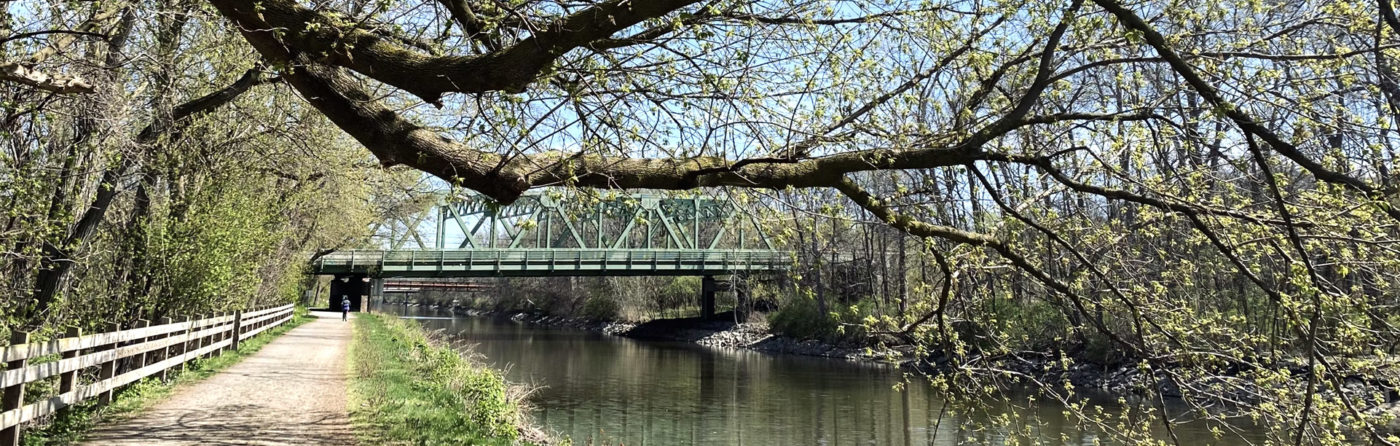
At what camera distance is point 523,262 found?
4634cm

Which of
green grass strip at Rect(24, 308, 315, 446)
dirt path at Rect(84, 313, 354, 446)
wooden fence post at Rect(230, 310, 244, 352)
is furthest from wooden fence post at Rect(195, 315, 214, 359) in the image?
wooden fence post at Rect(230, 310, 244, 352)

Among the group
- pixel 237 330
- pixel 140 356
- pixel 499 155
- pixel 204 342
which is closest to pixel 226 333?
pixel 237 330

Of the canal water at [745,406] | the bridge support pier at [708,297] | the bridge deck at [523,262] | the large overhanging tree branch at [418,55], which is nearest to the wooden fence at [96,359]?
the large overhanging tree branch at [418,55]

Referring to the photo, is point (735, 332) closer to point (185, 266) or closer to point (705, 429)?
point (705, 429)

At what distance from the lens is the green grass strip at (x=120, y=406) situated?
730 cm

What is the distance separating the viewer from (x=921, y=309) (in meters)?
7.00

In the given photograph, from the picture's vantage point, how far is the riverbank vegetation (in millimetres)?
8531

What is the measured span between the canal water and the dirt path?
3367 mm

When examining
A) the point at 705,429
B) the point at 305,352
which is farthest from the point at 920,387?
the point at 305,352

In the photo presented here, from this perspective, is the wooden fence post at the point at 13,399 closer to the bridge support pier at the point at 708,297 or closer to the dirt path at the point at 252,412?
the dirt path at the point at 252,412

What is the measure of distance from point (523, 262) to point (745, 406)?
2943 centimetres

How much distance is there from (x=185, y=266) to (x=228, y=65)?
144 inches

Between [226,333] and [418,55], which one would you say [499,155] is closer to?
[418,55]

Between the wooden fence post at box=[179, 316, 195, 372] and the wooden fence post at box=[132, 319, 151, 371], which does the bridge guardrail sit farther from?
the wooden fence post at box=[132, 319, 151, 371]
